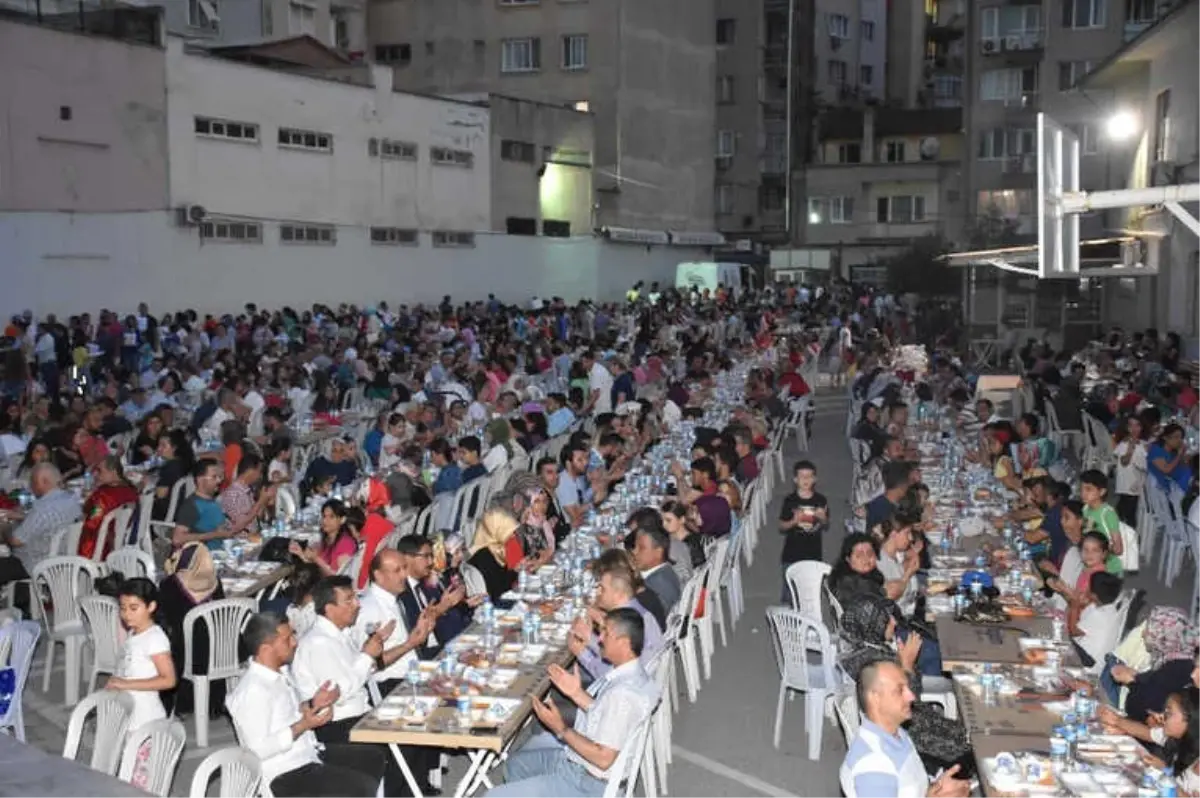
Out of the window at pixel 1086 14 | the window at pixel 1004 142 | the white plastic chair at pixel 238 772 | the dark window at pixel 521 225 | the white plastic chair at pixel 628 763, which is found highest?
the window at pixel 1086 14

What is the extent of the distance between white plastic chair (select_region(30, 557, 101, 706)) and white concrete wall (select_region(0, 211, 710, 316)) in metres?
18.8

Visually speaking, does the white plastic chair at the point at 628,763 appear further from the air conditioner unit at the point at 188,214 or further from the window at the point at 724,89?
the window at the point at 724,89

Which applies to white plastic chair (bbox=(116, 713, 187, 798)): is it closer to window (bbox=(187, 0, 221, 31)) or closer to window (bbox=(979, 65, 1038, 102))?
window (bbox=(187, 0, 221, 31))

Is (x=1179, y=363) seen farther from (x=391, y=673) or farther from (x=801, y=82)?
(x=801, y=82)

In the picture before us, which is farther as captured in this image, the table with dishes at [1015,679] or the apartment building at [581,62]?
the apartment building at [581,62]

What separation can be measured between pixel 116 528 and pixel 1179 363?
16.9 metres

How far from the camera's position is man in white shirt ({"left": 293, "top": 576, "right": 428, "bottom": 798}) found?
699 centimetres

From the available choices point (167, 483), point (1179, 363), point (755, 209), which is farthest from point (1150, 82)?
point (755, 209)

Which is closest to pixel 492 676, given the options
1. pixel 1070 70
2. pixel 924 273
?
pixel 1070 70

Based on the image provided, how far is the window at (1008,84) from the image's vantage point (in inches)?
1785

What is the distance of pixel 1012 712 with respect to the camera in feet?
21.7

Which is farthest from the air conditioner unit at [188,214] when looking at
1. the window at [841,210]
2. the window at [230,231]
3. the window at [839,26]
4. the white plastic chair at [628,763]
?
the window at [839,26]

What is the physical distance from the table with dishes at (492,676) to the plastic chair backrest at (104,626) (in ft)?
7.53

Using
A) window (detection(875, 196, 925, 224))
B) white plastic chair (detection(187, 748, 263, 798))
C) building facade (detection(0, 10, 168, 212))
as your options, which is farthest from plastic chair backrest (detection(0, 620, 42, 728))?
window (detection(875, 196, 925, 224))
